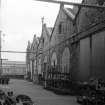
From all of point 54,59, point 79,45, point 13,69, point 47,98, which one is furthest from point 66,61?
point 13,69

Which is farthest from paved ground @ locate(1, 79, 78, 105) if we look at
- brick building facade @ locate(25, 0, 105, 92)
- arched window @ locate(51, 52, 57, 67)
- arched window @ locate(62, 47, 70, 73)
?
arched window @ locate(51, 52, 57, 67)

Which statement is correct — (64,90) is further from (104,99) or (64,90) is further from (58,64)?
(104,99)

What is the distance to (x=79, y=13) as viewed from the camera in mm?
20359

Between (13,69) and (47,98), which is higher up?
(13,69)

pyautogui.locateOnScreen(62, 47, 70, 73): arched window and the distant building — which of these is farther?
the distant building

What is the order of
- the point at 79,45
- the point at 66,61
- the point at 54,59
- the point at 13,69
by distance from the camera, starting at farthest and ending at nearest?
1. the point at 13,69
2. the point at 54,59
3. the point at 66,61
4. the point at 79,45

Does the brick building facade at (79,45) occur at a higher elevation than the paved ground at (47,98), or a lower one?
higher

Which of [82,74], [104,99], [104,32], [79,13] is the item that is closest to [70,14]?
[79,13]

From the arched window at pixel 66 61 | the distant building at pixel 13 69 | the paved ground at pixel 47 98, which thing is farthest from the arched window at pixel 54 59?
the distant building at pixel 13 69

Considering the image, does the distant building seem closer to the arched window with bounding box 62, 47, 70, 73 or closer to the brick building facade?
the brick building facade

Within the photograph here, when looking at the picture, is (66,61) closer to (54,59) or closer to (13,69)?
(54,59)

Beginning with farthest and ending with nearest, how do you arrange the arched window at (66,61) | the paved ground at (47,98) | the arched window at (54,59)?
the arched window at (54,59)
the arched window at (66,61)
the paved ground at (47,98)

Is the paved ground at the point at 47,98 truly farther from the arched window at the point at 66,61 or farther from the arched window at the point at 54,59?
the arched window at the point at 54,59

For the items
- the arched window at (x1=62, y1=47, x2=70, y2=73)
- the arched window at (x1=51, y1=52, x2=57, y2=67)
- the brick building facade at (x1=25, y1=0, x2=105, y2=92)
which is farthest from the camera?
the arched window at (x1=51, y1=52, x2=57, y2=67)
